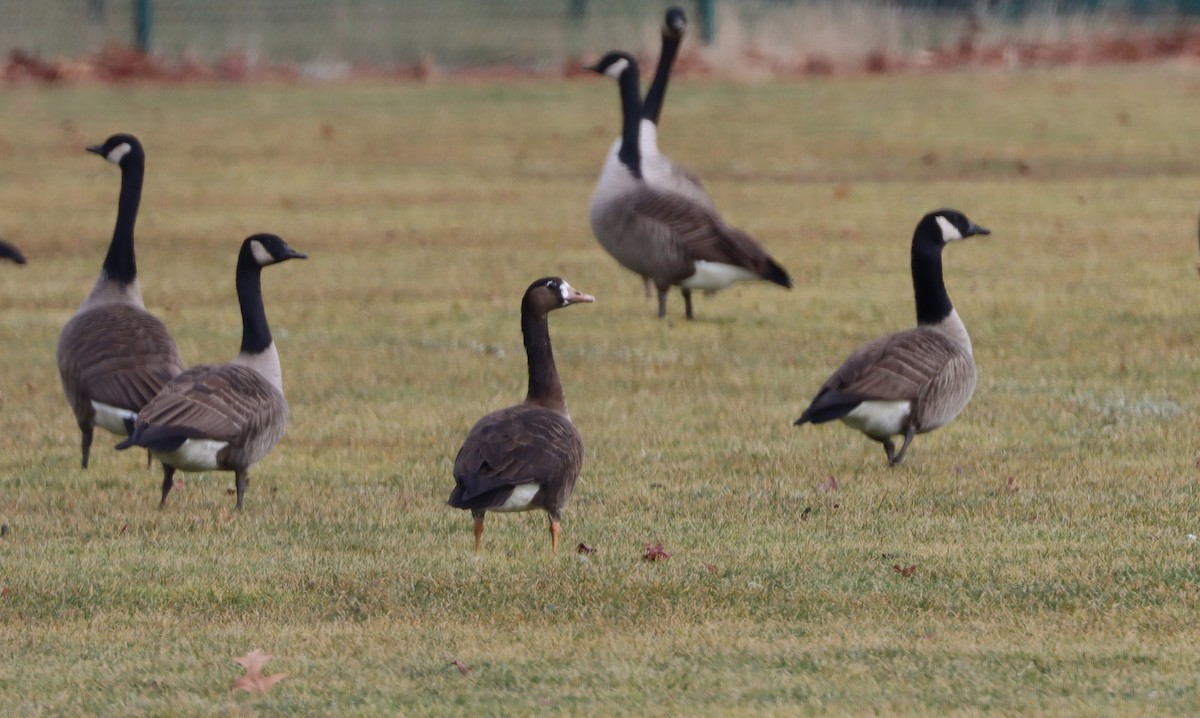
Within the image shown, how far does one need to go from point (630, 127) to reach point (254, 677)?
9.99m

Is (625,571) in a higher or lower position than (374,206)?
higher

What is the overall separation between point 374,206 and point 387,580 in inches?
584

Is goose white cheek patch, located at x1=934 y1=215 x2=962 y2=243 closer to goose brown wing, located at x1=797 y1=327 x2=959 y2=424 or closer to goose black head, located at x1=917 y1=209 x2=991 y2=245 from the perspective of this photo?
goose black head, located at x1=917 y1=209 x2=991 y2=245

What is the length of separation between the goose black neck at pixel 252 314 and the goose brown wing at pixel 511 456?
1.78m

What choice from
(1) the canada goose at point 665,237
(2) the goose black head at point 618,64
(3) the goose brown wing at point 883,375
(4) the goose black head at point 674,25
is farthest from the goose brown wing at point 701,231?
(3) the goose brown wing at point 883,375

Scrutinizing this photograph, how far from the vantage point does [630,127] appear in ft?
51.2

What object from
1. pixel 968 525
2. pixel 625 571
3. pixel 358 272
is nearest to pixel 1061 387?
pixel 968 525

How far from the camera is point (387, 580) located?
24.6 feet

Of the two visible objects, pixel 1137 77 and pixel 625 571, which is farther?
pixel 1137 77

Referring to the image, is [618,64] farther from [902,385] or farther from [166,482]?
[166,482]

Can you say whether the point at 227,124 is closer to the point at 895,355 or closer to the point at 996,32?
the point at 996,32

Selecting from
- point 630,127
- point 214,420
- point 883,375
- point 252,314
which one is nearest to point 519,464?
point 214,420

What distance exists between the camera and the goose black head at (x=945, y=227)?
34.1 feet

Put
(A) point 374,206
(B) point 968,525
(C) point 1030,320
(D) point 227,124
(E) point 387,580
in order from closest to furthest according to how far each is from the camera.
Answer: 1. (E) point 387,580
2. (B) point 968,525
3. (C) point 1030,320
4. (A) point 374,206
5. (D) point 227,124
